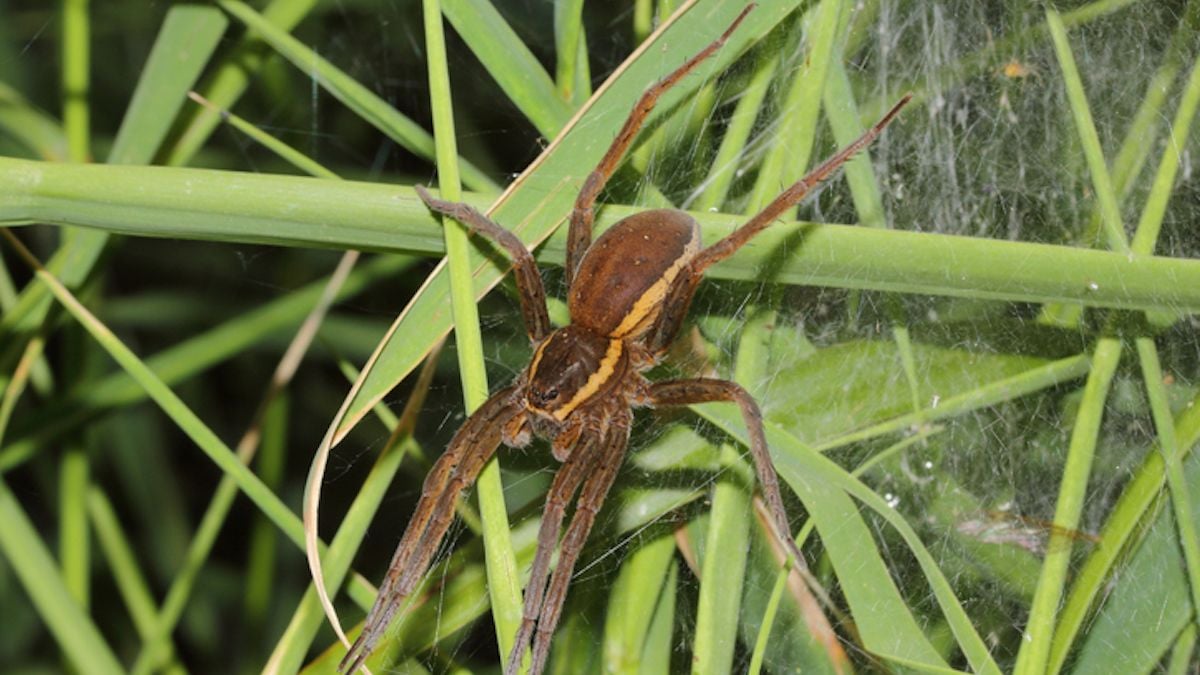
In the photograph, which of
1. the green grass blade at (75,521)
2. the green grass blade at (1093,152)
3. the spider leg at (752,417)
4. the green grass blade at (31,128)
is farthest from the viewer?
the green grass blade at (31,128)

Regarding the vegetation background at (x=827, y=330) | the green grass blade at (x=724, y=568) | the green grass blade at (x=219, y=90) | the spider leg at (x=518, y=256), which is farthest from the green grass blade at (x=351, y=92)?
the green grass blade at (x=724, y=568)

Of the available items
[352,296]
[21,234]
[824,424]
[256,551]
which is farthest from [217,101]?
[824,424]

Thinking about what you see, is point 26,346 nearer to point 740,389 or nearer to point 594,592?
point 594,592

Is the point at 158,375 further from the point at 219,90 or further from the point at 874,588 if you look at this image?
the point at 874,588

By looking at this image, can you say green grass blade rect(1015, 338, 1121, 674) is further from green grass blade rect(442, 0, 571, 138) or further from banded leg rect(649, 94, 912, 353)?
green grass blade rect(442, 0, 571, 138)

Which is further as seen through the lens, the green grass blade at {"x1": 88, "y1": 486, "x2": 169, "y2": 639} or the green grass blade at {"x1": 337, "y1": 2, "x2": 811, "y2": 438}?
the green grass blade at {"x1": 88, "y1": 486, "x2": 169, "y2": 639}

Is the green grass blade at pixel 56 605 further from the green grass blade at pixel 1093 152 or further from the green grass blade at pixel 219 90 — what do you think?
the green grass blade at pixel 1093 152

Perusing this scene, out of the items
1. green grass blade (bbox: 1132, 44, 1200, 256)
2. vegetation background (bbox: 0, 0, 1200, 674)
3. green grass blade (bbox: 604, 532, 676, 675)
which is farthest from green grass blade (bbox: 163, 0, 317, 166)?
green grass blade (bbox: 1132, 44, 1200, 256)

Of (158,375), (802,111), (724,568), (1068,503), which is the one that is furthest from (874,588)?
(158,375)

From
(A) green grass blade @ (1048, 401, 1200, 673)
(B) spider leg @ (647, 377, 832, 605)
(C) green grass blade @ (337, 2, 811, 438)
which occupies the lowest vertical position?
(A) green grass blade @ (1048, 401, 1200, 673)
